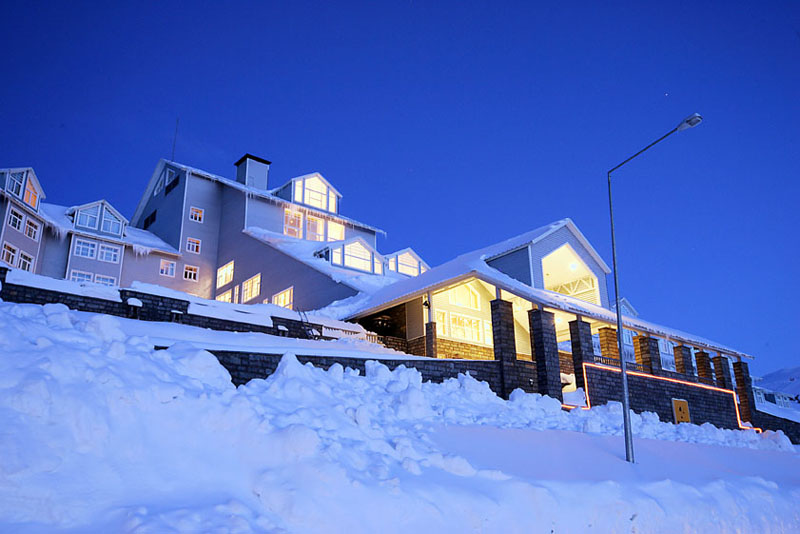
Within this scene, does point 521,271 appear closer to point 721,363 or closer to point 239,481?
point 721,363

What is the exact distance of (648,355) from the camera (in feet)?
76.5

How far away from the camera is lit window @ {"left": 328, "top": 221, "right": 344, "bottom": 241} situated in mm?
37844

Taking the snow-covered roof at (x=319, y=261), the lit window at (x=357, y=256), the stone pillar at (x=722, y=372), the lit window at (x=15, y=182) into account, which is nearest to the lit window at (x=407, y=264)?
the snow-covered roof at (x=319, y=261)

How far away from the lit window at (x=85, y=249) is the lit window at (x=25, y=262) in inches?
99.0

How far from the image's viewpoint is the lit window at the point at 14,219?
1011 inches

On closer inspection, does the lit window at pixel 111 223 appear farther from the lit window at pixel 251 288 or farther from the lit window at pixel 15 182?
the lit window at pixel 251 288

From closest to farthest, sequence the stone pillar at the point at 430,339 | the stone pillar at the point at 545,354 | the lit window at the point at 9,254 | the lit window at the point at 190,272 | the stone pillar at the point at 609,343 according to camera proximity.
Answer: the stone pillar at the point at 545,354, the stone pillar at the point at 430,339, the stone pillar at the point at 609,343, the lit window at the point at 9,254, the lit window at the point at 190,272

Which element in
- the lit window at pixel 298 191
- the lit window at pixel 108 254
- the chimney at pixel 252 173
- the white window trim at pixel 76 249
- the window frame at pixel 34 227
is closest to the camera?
the window frame at pixel 34 227

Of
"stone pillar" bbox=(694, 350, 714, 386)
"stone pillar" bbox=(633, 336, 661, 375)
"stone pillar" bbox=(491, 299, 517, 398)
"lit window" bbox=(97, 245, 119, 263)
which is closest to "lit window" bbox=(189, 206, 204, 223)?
"lit window" bbox=(97, 245, 119, 263)

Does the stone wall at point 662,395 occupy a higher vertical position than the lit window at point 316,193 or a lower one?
lower

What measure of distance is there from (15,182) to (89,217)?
5129mm

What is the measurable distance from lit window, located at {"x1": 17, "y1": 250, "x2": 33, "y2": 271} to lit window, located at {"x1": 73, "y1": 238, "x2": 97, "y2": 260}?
251 cm

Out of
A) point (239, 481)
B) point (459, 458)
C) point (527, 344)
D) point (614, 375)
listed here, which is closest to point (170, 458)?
point (239, 481)

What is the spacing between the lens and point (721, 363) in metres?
26.5
